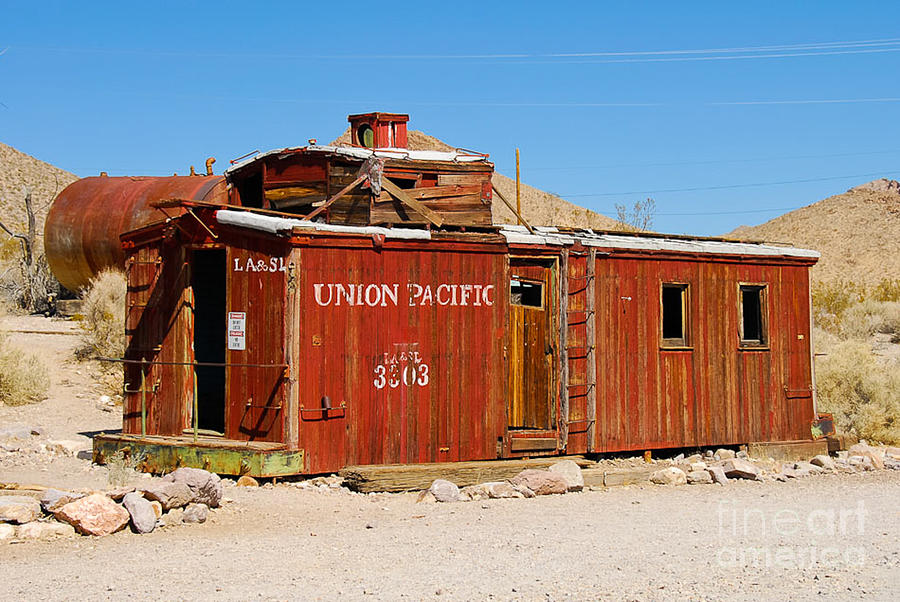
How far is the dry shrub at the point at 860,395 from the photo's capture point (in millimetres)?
18250

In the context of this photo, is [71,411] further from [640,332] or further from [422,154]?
[640,332]

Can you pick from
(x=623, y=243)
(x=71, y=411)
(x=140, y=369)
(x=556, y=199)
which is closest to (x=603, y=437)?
(x=623, y=243)

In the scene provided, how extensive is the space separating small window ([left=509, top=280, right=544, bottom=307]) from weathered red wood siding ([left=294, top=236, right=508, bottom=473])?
917 mm

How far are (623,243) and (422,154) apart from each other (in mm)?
3275

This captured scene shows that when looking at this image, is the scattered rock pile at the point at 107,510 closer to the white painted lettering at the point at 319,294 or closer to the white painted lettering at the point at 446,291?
the white painted lettering at the point at 319,294

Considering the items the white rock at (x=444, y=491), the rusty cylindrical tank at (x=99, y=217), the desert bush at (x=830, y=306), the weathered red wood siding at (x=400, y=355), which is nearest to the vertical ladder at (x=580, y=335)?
the weathered red wood siding at (x=400, y=355)

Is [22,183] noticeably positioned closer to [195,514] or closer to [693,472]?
[693,472]

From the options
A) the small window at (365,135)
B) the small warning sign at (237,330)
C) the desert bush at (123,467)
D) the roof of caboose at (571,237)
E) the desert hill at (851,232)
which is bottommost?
the desert bush at (123,467)

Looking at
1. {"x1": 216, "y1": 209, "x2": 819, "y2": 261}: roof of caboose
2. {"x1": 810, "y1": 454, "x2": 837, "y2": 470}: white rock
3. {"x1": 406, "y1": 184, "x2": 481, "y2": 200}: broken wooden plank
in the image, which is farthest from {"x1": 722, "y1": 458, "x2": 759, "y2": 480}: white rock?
{"x1": 406, "y1": 184, "x2": 481, "y2": 200}: broken wooden plank

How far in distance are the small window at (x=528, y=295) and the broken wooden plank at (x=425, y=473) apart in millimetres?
2426

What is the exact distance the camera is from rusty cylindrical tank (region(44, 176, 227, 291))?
20.8 m

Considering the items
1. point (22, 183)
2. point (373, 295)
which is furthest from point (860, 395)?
point (22, 183)

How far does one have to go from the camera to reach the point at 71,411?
18297 millimetres

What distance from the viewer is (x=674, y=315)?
15680 mm
